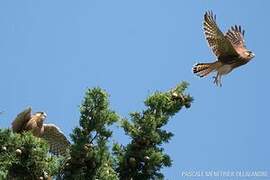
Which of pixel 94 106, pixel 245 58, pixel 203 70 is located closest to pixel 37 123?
pixel 94 106


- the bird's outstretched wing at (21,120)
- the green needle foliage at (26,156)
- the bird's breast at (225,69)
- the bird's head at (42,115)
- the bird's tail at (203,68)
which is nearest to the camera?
the green needle foliage at (26,156)

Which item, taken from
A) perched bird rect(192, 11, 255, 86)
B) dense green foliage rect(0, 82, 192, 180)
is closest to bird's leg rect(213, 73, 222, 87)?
perched bird rect(192, 11, 255, 86)

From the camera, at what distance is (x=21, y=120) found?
10.8 m

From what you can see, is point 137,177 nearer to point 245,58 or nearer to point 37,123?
point 37,123

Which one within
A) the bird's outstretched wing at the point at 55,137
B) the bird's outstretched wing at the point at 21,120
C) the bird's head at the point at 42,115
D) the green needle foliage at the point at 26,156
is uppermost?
the bird's outstretched wing at the point at 55,137

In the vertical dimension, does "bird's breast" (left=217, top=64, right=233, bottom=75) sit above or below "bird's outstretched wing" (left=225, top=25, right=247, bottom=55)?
below

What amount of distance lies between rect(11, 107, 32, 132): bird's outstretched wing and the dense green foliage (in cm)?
220

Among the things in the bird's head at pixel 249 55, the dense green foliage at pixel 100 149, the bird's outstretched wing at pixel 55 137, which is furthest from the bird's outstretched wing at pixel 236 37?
the dense green foliage at pixel 100 149

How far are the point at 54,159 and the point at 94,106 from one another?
83 cm

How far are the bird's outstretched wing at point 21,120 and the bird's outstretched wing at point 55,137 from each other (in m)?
1.43

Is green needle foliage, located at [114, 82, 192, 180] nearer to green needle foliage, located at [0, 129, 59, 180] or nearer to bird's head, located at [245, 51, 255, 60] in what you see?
green needle foliage, located at [0, 129, 59, 180]

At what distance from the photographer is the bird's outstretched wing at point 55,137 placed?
40.4 feet

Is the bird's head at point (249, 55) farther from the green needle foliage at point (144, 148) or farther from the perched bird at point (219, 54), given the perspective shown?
the green needle foliage at point (144, 148)

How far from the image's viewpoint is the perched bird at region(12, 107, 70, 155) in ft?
35.2
